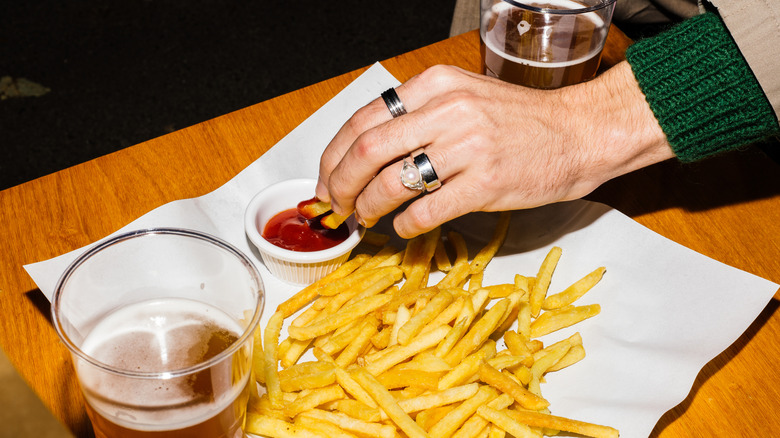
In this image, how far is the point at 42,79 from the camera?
4027mm

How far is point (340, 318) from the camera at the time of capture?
4.79ft

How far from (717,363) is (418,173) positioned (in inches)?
30.9

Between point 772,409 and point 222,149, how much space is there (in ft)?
4.73

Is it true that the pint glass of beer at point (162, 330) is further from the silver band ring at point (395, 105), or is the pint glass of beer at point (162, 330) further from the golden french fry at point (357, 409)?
the silver band ring at point (395, 105)

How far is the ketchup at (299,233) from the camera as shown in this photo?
5.60 feet

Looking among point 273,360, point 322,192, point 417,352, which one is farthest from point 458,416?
point 322,192

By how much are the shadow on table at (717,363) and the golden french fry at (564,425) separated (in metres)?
0.18

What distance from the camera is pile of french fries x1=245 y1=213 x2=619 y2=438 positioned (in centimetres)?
129

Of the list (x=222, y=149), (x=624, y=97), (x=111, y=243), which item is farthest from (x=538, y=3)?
(x=111, y=243)

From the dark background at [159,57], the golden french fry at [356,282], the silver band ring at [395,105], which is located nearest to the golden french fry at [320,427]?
the golden french fry at [356,282]

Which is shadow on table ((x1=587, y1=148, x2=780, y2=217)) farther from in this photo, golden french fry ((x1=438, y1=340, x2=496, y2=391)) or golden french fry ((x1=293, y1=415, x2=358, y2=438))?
golden french fry ((x1=293, y1=415, x2=358, y2=438))

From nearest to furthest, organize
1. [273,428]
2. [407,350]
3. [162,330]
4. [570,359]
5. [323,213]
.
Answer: [162,330], [273,428], [407,350], [570,359], [323,213]

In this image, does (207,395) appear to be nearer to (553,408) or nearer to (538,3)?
(553,408)

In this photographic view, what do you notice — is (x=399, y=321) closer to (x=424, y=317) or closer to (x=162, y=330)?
(x=424, y=317)
